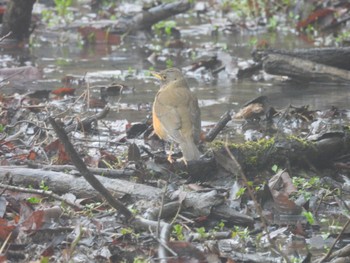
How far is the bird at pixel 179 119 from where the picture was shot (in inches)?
275

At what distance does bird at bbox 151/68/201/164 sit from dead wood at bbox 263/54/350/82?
2.47 metres

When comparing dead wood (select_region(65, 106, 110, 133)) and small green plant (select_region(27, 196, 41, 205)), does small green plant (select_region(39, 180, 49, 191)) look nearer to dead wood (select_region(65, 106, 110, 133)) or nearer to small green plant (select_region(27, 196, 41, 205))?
small green plant (select_region(27, 196, 41, 205))

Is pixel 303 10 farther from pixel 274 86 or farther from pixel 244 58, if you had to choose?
pixel 274 86

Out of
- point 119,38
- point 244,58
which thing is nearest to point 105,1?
point 119,38

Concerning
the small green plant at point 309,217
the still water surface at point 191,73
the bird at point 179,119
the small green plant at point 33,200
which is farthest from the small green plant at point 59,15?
the small green plant at point 309,217

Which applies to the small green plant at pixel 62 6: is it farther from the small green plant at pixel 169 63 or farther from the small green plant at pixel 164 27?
the small green plant at pixel 169 63

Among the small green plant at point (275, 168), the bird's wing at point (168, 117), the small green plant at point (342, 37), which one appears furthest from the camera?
the small green plant at point (342, 37)

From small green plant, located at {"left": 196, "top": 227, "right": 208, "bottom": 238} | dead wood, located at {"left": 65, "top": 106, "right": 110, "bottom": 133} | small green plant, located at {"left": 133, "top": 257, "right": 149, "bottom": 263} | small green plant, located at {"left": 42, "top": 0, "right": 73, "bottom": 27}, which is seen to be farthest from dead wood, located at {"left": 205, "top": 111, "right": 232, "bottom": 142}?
small green plant, located at {"left": 42, "top": 0, "right": 73, "bottom": 27}

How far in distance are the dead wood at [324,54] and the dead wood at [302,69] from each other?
52 millimetres

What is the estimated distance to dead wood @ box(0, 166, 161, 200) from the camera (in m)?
6.05

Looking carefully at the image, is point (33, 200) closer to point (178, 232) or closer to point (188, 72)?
point (178, 232)

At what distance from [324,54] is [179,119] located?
12.5 feet

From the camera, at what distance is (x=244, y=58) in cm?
1282

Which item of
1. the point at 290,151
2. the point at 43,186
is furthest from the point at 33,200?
the point at 290,151
